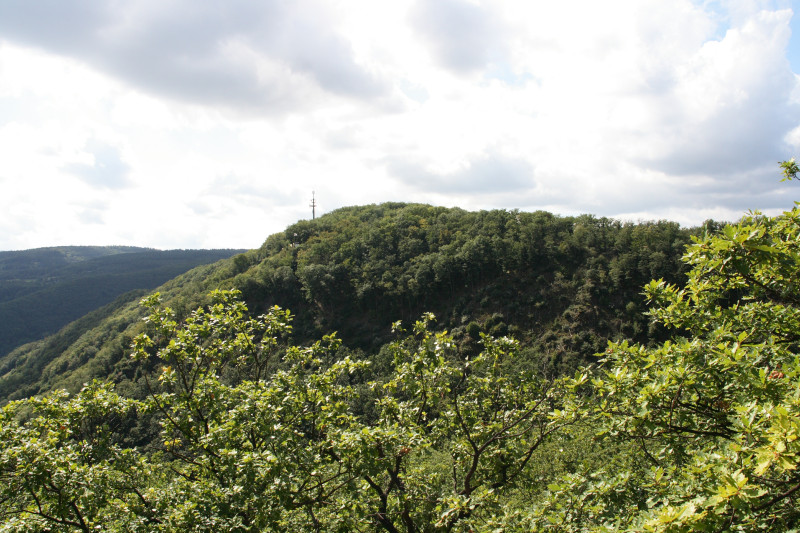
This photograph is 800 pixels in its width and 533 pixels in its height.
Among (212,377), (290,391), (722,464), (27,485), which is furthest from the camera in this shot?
(212,377)

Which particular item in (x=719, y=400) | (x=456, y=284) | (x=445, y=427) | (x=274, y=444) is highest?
(x=719, y=400)

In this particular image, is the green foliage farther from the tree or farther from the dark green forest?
the tree

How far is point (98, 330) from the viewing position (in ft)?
400

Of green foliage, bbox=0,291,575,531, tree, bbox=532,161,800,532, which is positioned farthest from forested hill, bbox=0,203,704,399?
tree, bbox=532,161,800,532

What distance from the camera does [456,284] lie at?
91.6 metres

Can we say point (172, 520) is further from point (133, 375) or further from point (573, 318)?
point (133, 375)

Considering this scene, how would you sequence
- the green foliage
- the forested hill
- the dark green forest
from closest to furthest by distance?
the dark green forest → the green foliage → the forested hill

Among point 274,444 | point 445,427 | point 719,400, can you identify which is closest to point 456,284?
point 445,427

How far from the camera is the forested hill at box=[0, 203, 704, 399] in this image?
71.2m

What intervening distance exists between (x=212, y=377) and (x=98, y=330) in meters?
141

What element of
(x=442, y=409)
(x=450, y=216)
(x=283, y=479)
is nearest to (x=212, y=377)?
(x=283, y=479)

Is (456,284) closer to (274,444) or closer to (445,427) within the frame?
(445,427)

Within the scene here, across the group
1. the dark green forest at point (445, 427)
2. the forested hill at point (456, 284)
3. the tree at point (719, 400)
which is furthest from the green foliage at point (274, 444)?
the forested hill at point (456, 284)

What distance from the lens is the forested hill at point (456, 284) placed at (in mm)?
71188
